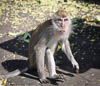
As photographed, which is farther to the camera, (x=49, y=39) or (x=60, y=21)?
(x=49, y=39)

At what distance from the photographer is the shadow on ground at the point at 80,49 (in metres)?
6.52

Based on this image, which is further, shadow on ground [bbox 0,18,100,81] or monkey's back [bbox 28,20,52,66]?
shadow on ground [bbox 0,18,100,81]

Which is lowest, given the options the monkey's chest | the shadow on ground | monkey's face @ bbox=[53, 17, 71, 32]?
the shadow on ground

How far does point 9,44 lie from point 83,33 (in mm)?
2643

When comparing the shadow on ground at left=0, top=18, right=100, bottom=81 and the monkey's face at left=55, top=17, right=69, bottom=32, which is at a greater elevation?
the monkey's face at left=55, top=17, right=69, bottom=32

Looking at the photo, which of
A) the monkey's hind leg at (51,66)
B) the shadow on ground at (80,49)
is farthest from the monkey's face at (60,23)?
the shadow on ground at (80,49)

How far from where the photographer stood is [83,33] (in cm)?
826

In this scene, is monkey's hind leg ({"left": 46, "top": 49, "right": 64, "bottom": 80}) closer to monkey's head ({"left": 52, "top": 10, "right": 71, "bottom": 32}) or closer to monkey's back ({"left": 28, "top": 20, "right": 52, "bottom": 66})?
monkey's back ({"left": 28, "top": 20, "right": 52, "bottom": 66})

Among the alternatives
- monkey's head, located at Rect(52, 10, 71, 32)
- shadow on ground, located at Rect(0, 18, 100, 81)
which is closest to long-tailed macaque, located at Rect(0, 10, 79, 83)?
monkey's head, located at Rect(52, 10, 71, 32)

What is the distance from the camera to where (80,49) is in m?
7.27

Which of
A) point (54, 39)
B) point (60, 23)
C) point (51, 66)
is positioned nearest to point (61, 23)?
point (60, 23)

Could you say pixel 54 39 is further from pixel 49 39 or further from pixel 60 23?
pixel 60 23

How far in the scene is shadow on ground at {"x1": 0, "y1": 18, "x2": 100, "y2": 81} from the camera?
6.52m

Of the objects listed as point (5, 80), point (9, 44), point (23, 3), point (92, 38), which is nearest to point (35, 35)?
point (5, 80)
